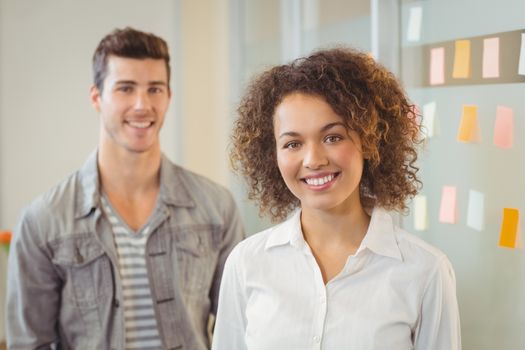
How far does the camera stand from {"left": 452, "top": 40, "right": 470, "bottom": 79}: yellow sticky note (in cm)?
183

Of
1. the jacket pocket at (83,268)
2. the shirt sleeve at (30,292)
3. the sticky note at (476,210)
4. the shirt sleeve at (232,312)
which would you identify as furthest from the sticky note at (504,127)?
the shirt sleeve at (30,292)

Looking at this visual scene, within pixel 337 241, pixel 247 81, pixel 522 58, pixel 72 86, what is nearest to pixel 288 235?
pixel 337 241

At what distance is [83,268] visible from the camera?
2.08 metres

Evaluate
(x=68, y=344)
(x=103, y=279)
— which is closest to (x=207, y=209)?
(x=103, y=279)

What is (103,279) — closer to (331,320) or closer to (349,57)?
(331,320)

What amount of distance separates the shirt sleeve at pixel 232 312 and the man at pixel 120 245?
55 centimetres

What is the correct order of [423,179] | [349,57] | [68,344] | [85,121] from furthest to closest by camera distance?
[85,121] → [68,344] → [423,179] → [349,57]

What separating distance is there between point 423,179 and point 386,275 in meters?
0.69

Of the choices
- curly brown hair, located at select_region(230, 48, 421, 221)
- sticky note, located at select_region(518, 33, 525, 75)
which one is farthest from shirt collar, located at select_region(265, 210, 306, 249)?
sticky note, located at select_region(518, 33, 525, 75)

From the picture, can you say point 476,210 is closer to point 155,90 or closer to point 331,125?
point 331,125

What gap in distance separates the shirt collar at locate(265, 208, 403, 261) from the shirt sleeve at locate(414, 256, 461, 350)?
0.28ft

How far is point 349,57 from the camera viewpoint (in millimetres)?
1459

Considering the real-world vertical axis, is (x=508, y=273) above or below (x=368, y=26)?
below

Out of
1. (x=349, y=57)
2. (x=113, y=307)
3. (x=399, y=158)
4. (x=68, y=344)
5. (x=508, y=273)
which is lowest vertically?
(x=68, y=344)
